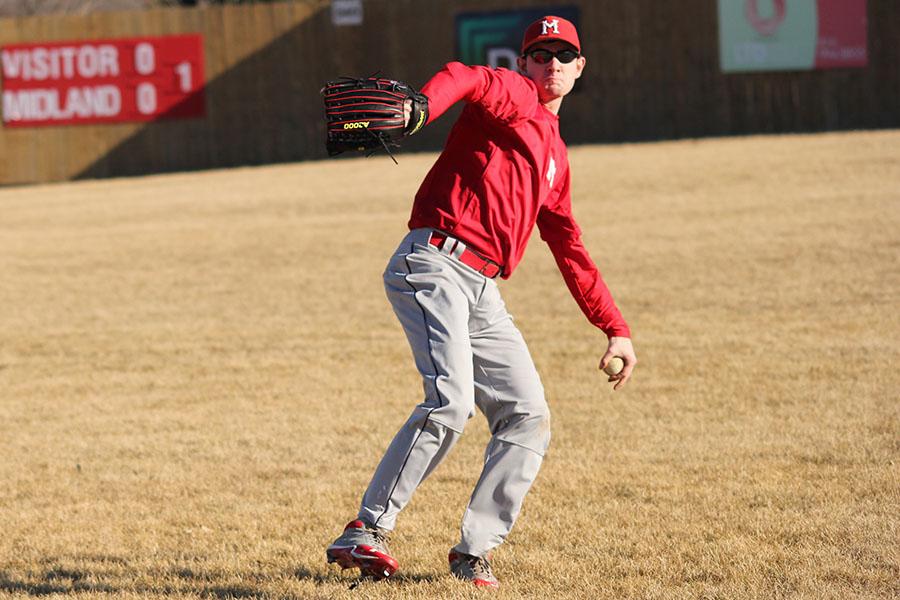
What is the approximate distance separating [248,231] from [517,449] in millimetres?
15124

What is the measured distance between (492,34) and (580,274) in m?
24.3

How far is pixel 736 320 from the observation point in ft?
40.0

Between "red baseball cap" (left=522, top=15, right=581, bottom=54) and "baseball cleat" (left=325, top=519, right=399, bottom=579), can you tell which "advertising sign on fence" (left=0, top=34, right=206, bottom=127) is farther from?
"baseball cleat" (left=325, top=519, right=399, bottom=579)

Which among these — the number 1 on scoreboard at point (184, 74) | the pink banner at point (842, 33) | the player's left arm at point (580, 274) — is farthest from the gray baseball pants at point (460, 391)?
the number 1 on scoreboard at point (184, 74)

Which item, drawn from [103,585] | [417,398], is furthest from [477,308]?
[417,398]

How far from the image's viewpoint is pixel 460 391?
493 centimetres

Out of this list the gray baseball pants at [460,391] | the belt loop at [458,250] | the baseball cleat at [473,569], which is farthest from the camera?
the baseball cleat at [473,569]

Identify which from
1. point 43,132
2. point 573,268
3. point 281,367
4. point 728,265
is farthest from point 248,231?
point 573,268

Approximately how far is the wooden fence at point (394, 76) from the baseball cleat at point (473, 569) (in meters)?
23.9

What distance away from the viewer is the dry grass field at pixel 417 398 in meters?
5.70

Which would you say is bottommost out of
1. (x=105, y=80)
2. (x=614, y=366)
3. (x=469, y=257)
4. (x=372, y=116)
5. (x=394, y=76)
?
(x=614, y=366)

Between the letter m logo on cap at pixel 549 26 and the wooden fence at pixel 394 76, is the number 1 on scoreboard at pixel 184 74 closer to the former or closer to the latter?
the wooden fence at pixel 394 76

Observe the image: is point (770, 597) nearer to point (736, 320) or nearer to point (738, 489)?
point (738, 489)

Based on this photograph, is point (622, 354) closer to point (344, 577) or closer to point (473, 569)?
point (473, 569)
